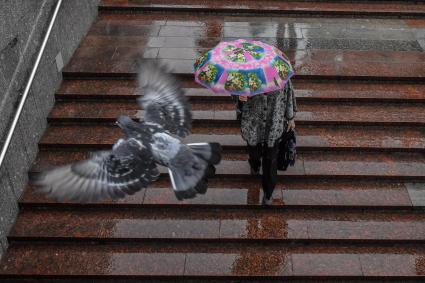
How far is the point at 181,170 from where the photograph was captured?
4812 millimetres

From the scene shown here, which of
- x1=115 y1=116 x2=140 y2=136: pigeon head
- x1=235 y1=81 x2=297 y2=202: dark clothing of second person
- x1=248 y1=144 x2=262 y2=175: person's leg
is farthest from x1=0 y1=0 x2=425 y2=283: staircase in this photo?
x1=115 y1=116 x2=140 y2=136: pigeon head

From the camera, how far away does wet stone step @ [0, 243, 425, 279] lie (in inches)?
222

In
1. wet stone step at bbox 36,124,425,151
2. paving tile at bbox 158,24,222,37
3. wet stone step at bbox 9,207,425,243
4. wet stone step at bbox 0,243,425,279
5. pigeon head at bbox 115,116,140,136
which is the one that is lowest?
wet stone step at bbox 0,243,425,279

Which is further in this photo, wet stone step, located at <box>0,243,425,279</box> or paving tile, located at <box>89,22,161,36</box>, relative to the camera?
paving tile, located at <box>89,22,161,36</box>

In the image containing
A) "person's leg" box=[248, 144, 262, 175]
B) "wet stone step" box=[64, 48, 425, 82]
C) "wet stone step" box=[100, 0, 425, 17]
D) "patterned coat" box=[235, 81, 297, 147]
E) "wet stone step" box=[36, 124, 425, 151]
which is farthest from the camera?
"wet stone step" box=[100, 0, 425, 17]

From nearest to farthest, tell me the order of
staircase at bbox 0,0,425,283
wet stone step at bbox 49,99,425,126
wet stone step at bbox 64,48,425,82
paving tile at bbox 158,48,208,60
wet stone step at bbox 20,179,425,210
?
staircase at bbox 0,0,425,283, wet stone step at bbox 20,179,425,210, wet stone step at bbox 49,99,425,126, wet stone step at bbox 64,48,425,82, paving tile at bbox 158,48,208,60

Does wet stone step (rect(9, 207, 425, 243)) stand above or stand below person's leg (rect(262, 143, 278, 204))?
below

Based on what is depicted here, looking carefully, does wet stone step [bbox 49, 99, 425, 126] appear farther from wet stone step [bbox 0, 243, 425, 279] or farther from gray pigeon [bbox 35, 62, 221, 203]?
gray pigeon [bbox 35, 62, 221, 203]

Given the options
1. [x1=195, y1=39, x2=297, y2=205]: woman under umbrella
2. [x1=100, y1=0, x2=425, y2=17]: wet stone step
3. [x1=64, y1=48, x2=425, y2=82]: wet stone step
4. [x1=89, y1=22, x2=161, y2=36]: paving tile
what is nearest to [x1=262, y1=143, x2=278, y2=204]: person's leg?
[x1=195, y1=39, x2=297, y2=205]: woman under umbrella

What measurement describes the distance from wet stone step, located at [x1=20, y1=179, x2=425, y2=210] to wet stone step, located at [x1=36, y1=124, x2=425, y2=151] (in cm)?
56

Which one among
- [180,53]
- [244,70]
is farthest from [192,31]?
[244,70]

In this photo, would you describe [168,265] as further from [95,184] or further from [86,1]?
[86,1]

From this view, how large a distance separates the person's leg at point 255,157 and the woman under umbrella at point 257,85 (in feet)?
0.40

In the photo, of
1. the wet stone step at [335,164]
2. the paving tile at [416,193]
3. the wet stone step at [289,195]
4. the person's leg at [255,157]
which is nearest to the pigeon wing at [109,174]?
the wet stone step at [289,195]
